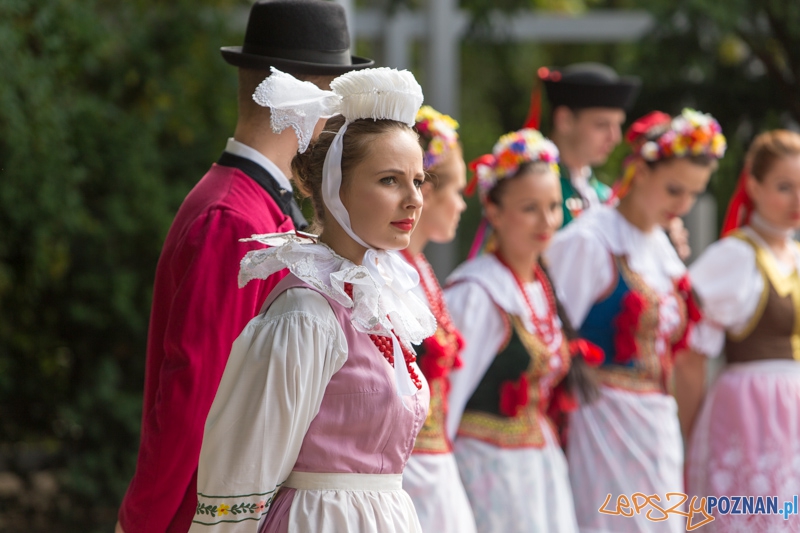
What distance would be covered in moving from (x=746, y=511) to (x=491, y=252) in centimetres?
156

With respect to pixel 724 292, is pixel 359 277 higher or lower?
higher

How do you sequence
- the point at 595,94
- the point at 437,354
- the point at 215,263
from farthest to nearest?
the point at 595,94
the point at 437,354
the point at 215,263

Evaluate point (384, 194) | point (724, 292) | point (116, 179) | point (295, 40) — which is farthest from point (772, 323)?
point (116, 179)

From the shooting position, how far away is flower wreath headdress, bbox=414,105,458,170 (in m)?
3.31

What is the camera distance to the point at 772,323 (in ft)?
13.9

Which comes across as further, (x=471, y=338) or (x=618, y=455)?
(x=618, y=455)

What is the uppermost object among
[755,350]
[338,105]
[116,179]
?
[338,105]

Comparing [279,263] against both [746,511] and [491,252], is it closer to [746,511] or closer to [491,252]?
[491,252]

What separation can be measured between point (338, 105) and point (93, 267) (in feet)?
13.1

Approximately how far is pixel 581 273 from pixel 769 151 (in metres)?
1.09

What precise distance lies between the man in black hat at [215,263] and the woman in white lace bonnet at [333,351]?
0.23 m

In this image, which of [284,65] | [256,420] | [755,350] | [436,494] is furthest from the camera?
[755,350]

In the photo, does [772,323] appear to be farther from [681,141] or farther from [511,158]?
[511,158]

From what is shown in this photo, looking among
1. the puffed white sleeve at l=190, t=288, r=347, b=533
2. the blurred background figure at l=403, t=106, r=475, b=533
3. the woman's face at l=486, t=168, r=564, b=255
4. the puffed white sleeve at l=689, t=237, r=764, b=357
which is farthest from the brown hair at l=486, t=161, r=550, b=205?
the puffed white sleeve at l=190, t=288, r=347, b=533
